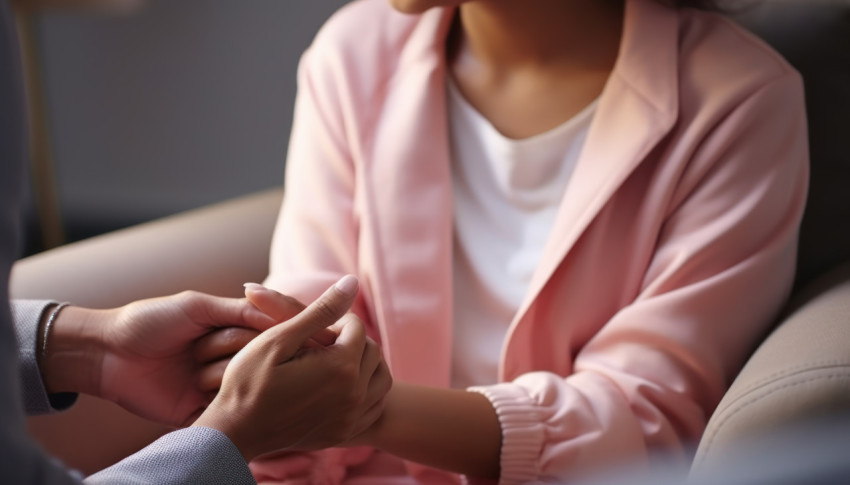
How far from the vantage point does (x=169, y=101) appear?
8.21ft

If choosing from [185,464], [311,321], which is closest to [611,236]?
[311,321]

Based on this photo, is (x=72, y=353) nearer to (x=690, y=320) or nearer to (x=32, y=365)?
(x=32, y=365)

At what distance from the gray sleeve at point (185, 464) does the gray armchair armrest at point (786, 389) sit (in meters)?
0.34

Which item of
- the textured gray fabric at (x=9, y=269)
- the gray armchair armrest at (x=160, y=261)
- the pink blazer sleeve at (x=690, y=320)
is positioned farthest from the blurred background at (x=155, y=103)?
the textured gray fabric at (x=9, y=269)

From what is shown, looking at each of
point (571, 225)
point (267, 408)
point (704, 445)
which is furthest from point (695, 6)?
point (267, 408)

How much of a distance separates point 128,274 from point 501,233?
38 centimetres

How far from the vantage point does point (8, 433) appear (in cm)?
38

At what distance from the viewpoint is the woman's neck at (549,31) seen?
93cm

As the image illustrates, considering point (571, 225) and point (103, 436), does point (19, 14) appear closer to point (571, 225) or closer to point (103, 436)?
point (103, 436)

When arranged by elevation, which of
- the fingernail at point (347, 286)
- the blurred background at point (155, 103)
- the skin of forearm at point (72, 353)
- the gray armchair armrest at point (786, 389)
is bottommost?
the blurred background at point (155, 103)

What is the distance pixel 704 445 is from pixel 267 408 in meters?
0.32

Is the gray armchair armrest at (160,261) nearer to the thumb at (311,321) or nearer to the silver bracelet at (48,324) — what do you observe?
the silver bracelet at (48,324)

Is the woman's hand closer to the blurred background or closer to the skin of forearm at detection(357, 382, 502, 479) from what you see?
the skin of forearm at detection(357, 382, 502, 479)

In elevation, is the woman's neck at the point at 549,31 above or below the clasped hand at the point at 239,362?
above
